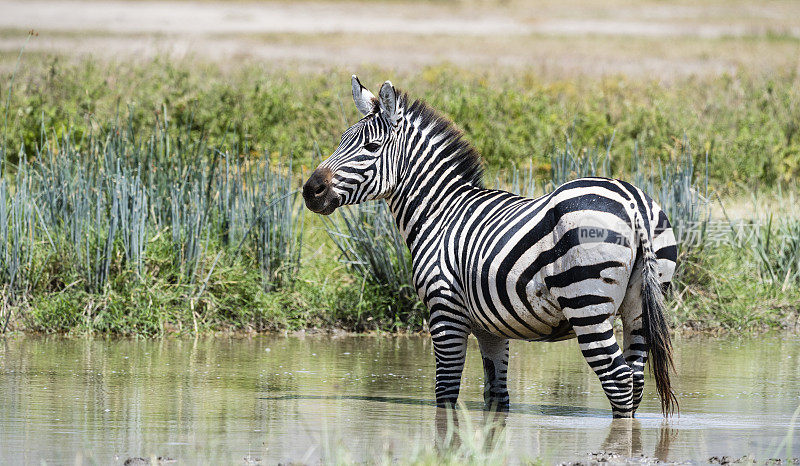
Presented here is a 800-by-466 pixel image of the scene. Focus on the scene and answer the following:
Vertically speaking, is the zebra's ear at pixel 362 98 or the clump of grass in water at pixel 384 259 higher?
the zebra's ear at pixel 362 98

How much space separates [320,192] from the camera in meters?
6.19

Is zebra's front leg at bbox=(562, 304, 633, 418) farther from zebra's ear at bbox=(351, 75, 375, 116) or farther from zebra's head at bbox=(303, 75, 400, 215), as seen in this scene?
zebra's ear at bbox=(351, 75, 375, 116)

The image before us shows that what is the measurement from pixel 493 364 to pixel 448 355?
0.35m

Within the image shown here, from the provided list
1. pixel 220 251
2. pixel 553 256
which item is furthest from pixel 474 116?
pixel 553 256

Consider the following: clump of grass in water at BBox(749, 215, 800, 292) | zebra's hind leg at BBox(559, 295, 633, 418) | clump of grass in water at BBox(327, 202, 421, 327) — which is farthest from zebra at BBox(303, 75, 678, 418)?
clump of grass in water at BBox(749, 215, 800, 292)

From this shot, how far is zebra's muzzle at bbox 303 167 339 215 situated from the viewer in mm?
6151

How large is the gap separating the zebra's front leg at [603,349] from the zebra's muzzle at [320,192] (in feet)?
5.12

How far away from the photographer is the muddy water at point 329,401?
496 cm

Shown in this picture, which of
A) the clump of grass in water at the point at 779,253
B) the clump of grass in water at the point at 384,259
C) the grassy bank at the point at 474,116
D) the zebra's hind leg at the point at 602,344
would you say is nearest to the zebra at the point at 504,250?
the zebra's hind leg at the point at 602,344

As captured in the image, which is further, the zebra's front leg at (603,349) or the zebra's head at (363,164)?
the zebra's head at (363,164)

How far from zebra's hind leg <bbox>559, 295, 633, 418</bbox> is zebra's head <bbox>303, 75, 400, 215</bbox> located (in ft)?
4.85

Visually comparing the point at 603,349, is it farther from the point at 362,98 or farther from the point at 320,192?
the point at 362,98

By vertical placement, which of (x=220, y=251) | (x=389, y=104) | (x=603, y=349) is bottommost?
(x=603, y=349)

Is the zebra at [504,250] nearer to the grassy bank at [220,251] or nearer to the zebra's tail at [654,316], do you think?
the zebra's tail at [654,316]
